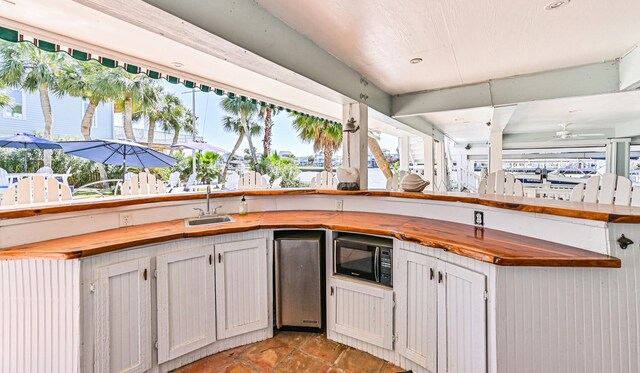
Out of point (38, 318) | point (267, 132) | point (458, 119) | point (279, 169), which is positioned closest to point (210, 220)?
point (38, 318)

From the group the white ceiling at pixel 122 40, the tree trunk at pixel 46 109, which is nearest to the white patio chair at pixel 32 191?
the white ceiling at pixel 122 40

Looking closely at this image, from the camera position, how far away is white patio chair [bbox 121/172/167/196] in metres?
3.18

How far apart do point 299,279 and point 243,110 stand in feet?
32.2

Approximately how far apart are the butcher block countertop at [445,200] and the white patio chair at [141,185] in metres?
1.16

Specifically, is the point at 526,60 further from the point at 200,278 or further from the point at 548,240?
the point at 200,278

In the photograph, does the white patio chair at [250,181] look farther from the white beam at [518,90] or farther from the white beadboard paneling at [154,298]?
the white beadboard paneling at [154,298]

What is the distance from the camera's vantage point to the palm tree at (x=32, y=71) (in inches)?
325

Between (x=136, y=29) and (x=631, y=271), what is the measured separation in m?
3.36

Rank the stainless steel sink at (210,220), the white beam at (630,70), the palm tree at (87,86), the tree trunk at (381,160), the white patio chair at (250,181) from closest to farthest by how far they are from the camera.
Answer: the stainless steel sink at (210,220) → the white beam at (630,70) → the white patio chair at (250,181) → the tree trunk at (381,160) → the palm tree at (87,86)

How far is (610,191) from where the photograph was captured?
6.20 feet

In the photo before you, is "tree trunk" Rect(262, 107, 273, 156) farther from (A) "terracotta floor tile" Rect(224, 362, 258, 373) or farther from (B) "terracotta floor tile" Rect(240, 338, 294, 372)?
(A) "terracotta floor tile" Rect(224, 362, 258, 373)

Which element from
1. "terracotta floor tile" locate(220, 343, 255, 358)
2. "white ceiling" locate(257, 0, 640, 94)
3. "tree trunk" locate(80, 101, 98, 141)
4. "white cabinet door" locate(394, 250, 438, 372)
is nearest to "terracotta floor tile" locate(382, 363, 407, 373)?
"white cabinet door" locate(394, 250, 438, 372)

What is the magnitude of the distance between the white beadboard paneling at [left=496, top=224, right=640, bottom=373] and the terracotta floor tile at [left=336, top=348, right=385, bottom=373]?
0.83 m

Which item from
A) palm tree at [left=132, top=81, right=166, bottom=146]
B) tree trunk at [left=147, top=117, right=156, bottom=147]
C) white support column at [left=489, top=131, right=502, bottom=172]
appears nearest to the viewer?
white support column at [left=489, top=131, right=502, bottom=172]
